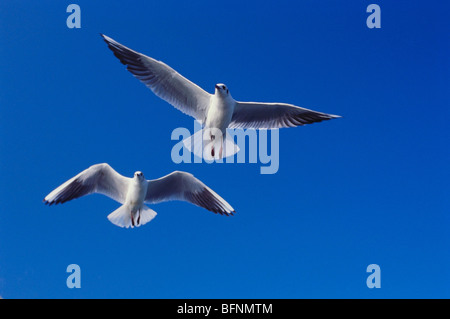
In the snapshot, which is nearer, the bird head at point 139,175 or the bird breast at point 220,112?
the bird breast at point 220,112

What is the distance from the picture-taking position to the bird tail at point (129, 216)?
12.9ft

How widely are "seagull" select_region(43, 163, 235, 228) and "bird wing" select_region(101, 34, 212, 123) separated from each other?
1.83 feet

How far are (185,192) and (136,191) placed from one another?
0.43 meters

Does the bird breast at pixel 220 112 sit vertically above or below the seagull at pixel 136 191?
above

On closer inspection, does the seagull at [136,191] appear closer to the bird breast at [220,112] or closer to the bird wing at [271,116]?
the bird breast at [220,112]

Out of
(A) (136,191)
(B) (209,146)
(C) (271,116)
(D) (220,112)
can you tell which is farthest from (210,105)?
(A) (136,191)

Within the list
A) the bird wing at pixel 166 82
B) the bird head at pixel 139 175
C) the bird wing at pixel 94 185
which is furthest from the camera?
the bird head at pixel 139 175

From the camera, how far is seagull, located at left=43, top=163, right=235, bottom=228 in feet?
12.7

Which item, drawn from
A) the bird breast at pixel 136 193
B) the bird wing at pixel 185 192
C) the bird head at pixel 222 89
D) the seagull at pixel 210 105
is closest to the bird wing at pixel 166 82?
the seagull at pixel 210 105

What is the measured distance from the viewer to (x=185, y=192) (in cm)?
409

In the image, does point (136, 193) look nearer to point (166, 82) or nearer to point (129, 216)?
point (129, 216)

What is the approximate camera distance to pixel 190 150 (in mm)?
3854

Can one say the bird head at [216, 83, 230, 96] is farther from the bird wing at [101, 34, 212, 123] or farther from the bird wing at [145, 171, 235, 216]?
the bird wing at [145, 171, 235, 216]

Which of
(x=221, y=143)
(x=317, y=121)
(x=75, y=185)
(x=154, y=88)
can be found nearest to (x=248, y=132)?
(x=221, y=143)
